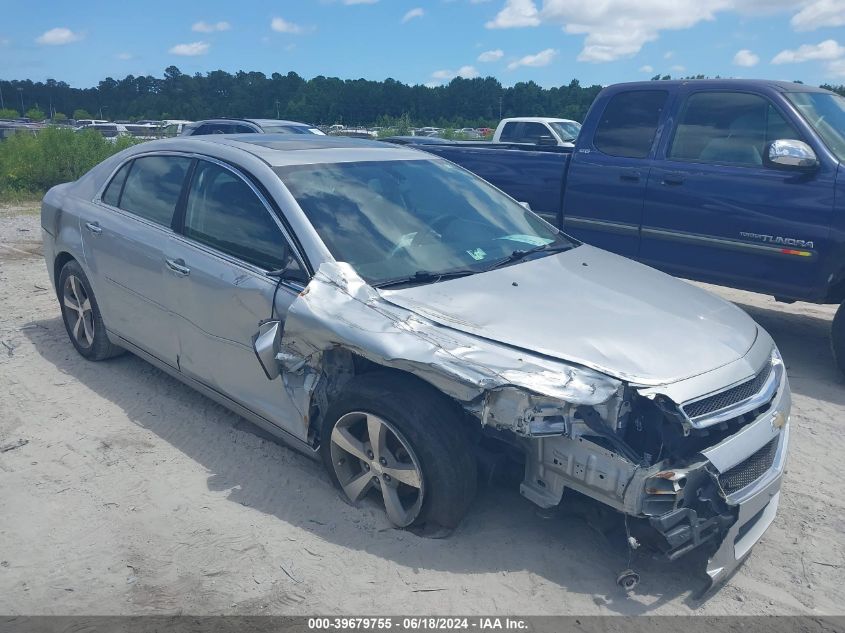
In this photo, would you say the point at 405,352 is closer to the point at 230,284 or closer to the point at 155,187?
the point at 230,284

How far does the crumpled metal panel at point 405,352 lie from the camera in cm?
280

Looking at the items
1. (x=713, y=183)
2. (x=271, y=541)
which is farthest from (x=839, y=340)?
(x=271, y=541)

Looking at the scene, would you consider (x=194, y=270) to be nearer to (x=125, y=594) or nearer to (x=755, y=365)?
(x=125, y=594)

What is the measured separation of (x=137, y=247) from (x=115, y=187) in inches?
31.0

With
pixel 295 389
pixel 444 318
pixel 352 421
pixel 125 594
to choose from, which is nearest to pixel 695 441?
pixel 444 318

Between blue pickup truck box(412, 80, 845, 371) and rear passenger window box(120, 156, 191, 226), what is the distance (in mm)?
3528

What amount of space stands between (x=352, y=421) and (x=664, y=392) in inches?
55.2

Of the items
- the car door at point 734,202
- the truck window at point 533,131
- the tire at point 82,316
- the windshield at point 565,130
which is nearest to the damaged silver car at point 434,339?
the tire at point 82,316

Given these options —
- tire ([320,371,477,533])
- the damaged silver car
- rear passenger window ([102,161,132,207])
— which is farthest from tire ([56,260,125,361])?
tire ([320,371,477,533])

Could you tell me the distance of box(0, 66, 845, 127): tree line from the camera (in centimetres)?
5188

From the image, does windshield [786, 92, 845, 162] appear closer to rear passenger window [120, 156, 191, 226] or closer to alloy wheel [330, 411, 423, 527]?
alloy wheel [330, 411, 423, 527]

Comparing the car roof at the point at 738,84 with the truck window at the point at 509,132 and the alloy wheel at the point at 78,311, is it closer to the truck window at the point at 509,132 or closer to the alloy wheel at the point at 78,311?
the alloy wheel at the point at 78,311

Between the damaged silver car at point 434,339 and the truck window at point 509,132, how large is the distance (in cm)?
1113

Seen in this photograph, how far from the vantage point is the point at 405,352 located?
300cm
